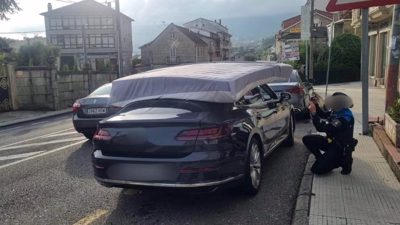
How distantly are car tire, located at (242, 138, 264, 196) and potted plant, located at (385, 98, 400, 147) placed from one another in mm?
2340

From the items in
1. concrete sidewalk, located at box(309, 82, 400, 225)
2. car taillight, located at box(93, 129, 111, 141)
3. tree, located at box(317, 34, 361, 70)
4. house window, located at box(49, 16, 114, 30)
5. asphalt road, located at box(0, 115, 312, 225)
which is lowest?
asphalt road, located at box(0, 115, 312, 225)

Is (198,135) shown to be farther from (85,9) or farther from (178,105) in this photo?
(85,9)

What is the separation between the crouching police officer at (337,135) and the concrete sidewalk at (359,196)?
160mm

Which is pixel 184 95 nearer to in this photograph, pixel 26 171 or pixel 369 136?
pixel 26 171

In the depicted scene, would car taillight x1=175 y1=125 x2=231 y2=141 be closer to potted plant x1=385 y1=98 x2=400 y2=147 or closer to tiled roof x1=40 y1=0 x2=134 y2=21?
potted plant x1=385 y1=98 x2=400 y2=147

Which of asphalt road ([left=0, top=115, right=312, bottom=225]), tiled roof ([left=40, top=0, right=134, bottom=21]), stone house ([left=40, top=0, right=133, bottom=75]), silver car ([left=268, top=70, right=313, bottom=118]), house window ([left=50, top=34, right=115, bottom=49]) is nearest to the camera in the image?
asphalt road ([left=0, top=115, right=312, bottom=225])

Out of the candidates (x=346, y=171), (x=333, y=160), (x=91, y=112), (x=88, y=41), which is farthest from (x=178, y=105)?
(x=88, y=41)

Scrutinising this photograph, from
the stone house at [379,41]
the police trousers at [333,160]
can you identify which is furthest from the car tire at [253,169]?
the stone house at [379,41]

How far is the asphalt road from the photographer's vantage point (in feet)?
14.0

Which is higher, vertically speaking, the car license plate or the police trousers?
the car license plate

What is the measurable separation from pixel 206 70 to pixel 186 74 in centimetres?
45

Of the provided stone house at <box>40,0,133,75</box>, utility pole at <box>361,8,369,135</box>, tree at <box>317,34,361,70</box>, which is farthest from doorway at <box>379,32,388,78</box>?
stone house at <box>40,0,133,75</box>

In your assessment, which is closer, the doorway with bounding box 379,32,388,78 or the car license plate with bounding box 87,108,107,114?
the car license plate with bounding box 87,108,107,114

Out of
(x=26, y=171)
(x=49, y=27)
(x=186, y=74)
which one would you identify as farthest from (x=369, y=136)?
(x=49, y=27)
